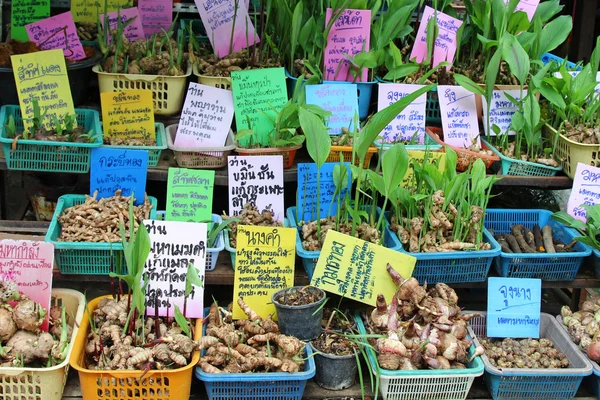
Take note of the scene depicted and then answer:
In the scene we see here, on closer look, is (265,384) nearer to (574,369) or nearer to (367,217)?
(367,217)

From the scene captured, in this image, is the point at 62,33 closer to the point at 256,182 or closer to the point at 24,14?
the point at 24,14

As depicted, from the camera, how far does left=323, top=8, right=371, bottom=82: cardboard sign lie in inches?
127

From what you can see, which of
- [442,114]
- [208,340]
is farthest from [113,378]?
[442,114]

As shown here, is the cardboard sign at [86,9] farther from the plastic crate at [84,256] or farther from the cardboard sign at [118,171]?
the plastic crate at [84,256]

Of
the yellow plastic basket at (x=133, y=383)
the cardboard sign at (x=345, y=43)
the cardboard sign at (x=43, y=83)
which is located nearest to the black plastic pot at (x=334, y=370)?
the yellow plastic basket at (x=133, y=383)

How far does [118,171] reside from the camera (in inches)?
116

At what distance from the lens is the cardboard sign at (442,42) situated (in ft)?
11.1

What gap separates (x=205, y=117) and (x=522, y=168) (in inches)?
53.8

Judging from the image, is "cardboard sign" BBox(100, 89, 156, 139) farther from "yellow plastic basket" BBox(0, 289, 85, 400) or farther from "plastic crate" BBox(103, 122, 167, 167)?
"yellow plastic basket" BBox(0, 289, 85, 400)

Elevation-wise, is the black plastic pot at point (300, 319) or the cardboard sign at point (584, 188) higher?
the cardboard sign at point (584, 188)

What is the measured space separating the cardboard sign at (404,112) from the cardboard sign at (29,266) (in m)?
1.48

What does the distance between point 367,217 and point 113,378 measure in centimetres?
113

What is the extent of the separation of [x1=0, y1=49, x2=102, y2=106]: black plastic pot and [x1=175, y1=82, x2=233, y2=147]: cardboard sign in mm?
505

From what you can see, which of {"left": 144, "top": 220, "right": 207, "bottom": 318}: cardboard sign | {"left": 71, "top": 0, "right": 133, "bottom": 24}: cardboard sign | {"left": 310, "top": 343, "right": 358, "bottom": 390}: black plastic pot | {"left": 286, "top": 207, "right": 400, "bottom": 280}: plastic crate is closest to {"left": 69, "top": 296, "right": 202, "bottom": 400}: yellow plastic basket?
{"left": 144, "top": 220, "right": 207, "bottom": 318}: cardboard sign
